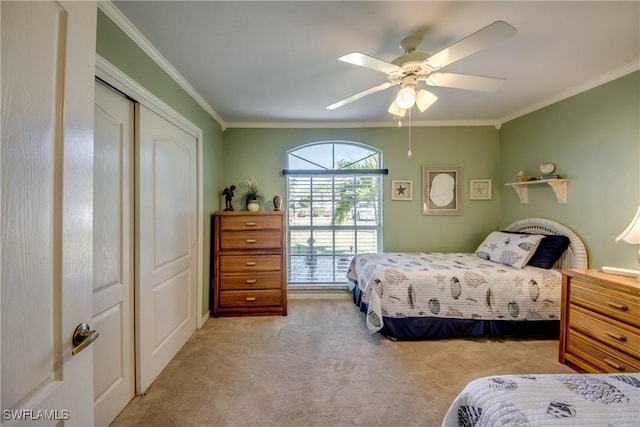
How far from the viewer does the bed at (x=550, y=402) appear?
843mm

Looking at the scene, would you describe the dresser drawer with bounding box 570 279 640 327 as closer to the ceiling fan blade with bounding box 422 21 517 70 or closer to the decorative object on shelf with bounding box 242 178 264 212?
the ceiling fan blade with bounding box 422 21 517 70

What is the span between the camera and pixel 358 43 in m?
1.86

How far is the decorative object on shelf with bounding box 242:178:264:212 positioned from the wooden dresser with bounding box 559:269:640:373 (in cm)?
320

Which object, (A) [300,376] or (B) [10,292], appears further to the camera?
(A) [300,376]

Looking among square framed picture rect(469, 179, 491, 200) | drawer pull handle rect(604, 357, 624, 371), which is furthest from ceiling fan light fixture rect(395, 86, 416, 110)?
square framed picture rect(469, 179, 491, 200)

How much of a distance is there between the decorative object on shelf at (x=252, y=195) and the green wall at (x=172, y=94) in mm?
374

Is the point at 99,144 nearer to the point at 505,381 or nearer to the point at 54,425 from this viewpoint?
the point at 54,425

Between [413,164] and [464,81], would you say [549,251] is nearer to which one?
[413,164]

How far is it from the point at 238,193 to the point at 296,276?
144cm

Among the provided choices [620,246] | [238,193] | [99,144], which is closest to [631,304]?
[620,246]

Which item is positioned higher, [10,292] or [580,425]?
[10,292]

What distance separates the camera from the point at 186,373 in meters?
2.06

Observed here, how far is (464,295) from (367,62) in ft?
7.26

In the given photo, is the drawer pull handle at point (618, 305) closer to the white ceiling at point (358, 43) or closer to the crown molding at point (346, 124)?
the white ceiling at point (358, 43)
